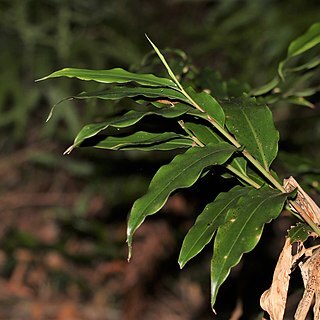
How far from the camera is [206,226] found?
768 millimetres

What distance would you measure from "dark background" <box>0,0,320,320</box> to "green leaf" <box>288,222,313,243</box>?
1.15 metres

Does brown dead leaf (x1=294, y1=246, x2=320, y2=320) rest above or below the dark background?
above

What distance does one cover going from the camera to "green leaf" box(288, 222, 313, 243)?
769mm

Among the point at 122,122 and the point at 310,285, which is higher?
the point at 122,122

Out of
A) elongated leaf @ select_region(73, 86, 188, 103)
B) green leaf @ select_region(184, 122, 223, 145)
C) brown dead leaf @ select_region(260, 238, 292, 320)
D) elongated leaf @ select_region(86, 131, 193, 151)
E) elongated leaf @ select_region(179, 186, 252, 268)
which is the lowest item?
brown dead leaf @ select_region(260, 238, 292, 320)

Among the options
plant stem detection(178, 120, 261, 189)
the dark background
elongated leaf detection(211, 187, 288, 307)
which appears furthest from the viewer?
the dark background

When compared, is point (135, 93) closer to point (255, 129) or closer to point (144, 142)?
point (144, 142)

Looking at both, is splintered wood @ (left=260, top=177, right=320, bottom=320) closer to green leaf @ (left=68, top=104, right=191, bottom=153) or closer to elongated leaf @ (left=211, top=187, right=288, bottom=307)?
elongated leaf @ (left=211, top=187, right=288, bottom=307)

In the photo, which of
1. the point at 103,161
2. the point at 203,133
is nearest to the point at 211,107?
the point at 203,133

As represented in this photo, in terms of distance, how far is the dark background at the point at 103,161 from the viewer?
6.91 ft

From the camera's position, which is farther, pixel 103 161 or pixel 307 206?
pixel 103 161

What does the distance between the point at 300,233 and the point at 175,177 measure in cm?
16

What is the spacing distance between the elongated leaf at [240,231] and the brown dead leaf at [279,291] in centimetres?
6

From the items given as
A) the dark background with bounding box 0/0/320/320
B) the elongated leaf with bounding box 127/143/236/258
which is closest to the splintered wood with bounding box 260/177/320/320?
the elongated leaf with bounding box 127/143/236/258
